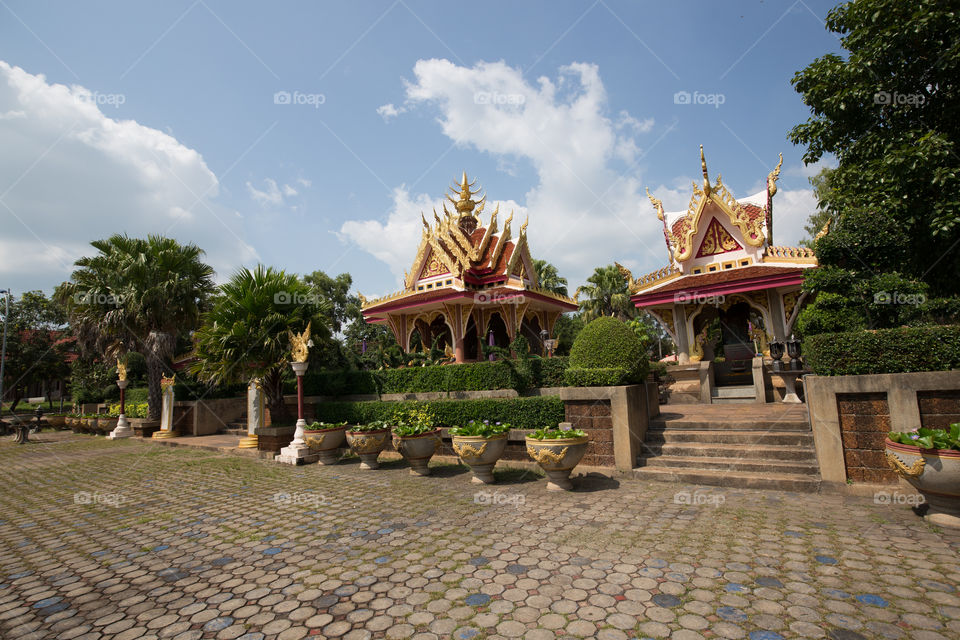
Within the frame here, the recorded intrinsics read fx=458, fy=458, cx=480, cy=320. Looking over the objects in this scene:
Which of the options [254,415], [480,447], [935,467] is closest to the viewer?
[935,467]

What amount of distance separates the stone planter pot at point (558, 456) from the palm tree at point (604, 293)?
2436 cm

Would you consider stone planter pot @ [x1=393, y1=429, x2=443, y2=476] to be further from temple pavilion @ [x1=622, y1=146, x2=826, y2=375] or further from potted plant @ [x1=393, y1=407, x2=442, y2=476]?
temple pavilion @ [x1=622, y1=146, x2=826, y2=375]

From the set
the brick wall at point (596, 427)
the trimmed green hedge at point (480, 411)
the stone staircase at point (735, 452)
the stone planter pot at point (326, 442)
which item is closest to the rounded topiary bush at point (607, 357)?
the brick wall at point (596, 427)

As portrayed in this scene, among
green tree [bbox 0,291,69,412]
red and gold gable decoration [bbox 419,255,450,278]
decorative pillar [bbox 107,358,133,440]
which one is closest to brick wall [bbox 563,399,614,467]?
red and gold gable decoration [bbox 419,255,450,278]

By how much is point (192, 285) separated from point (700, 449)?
2084 cm

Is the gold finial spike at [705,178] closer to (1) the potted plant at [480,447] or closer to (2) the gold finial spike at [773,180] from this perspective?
(2) the gold finial spike at [773,180]

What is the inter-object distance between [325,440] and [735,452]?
28.4ft

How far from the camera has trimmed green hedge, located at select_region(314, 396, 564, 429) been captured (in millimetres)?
9453

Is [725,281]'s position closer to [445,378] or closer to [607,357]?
[607,357]

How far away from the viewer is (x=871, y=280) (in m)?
7.48

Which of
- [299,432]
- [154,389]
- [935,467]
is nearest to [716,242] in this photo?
[935,467]

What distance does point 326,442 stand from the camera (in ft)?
35.9

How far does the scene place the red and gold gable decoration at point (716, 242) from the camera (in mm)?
17797

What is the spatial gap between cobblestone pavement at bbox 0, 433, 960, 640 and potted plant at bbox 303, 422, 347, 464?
3.04 metres
